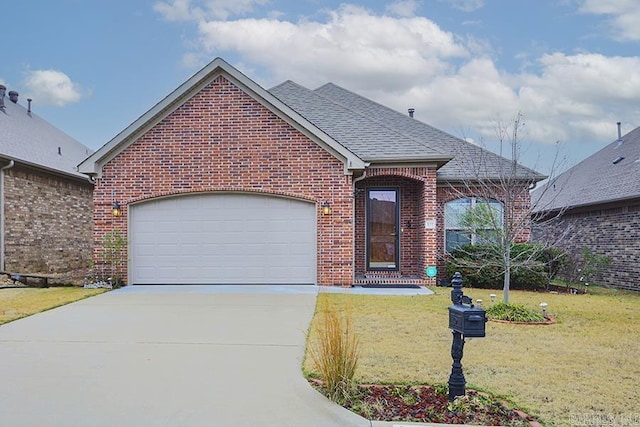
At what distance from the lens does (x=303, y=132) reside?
1280 cm

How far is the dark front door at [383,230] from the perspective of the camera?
1454 cm

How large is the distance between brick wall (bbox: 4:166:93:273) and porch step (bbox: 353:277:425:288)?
9884 millimetres

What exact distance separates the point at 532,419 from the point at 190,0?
14.0 meters

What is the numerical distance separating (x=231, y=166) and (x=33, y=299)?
5.37 meters

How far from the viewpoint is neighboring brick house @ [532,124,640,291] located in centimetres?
1388

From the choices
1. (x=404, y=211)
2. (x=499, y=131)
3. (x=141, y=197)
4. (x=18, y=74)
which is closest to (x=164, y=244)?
(x=141, y=197)

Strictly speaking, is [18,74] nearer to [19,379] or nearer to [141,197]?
[141,197]

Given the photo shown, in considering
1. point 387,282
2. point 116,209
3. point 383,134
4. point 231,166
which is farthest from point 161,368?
point 383,134

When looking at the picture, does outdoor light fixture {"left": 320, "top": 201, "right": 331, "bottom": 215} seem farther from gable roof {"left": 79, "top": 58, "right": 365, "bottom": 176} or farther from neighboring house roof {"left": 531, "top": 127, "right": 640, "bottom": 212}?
neighboring house roof {"left": 531, "top": 127, "right": 640, "bottom": 212}

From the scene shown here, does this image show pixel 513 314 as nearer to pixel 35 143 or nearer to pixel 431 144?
pixel 431 144

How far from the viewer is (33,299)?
420 inches

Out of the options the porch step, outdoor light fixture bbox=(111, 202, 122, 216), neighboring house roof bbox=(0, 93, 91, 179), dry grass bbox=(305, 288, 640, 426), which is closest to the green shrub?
the porch step

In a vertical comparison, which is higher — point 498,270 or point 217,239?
point 217,239

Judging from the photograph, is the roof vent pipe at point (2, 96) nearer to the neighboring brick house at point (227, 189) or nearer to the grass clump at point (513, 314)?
the neighboring brick house at point (227, 189)
